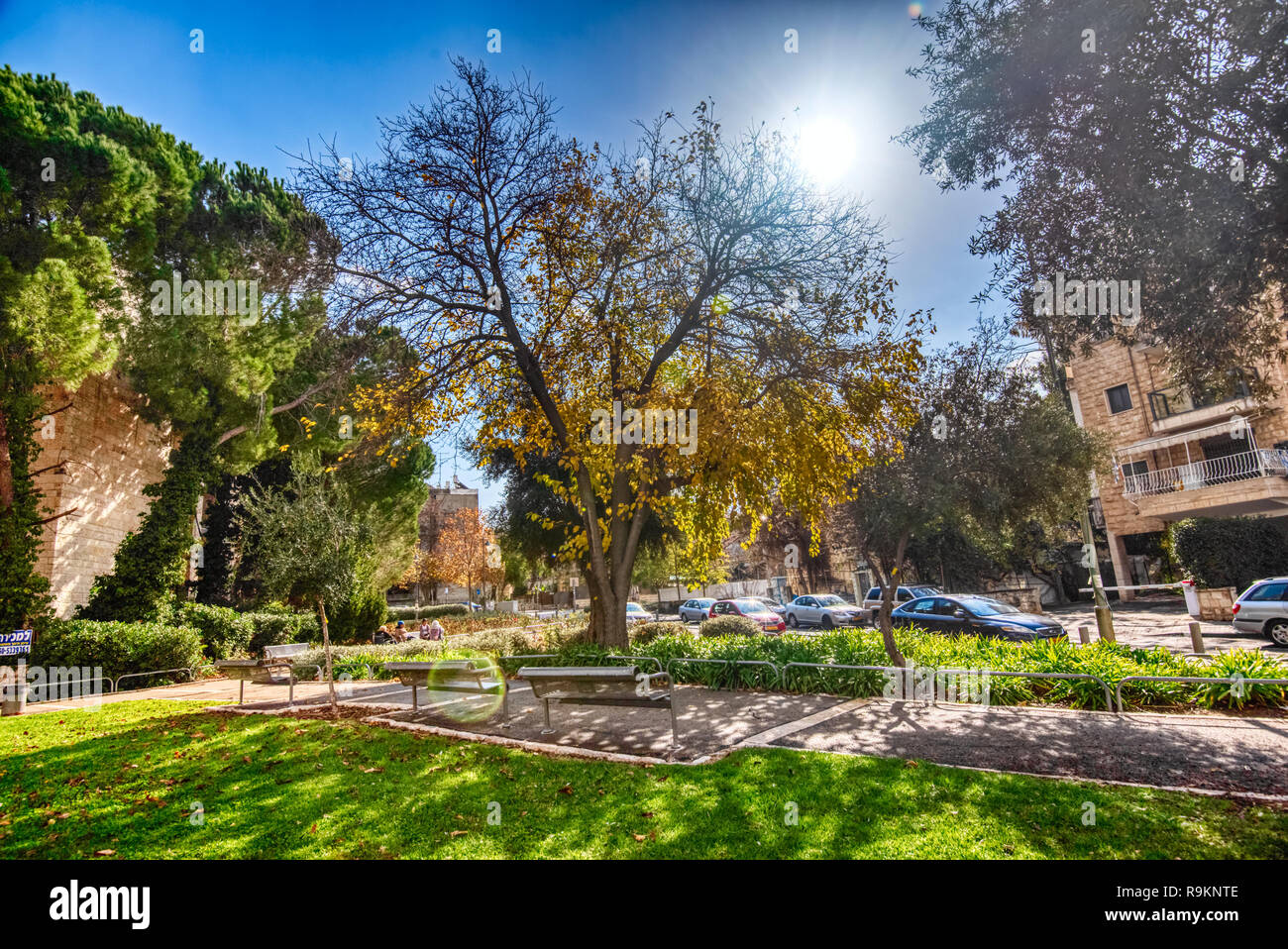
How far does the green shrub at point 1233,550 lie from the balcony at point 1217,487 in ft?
3.29

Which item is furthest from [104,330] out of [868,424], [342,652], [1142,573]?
[1142,573]

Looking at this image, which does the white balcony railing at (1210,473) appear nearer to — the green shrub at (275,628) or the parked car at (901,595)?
the parked car at (901,595)

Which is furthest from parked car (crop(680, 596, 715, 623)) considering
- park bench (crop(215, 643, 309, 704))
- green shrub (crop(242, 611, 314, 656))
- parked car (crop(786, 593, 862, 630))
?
park bench (crop(215, 643, 309, 704))

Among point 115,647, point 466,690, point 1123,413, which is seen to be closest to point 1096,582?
point 466,690

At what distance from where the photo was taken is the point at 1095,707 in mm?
8070

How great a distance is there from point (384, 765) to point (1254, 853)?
6487 mm

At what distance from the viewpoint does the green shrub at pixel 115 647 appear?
14789 millimetres

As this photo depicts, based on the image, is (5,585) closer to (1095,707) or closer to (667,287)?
(667,287)

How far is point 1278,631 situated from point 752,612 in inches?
599

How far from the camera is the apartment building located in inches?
999

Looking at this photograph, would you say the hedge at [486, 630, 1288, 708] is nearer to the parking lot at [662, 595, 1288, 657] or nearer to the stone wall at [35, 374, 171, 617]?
the parking lot at [662, 595, 1288, 657]

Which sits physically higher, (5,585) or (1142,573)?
(5,585)

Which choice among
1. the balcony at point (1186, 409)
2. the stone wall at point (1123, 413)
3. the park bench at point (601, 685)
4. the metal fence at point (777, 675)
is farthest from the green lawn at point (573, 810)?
the stone wall at point (1123, 413)

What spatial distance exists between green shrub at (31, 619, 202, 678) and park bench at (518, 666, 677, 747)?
13.8 metres
